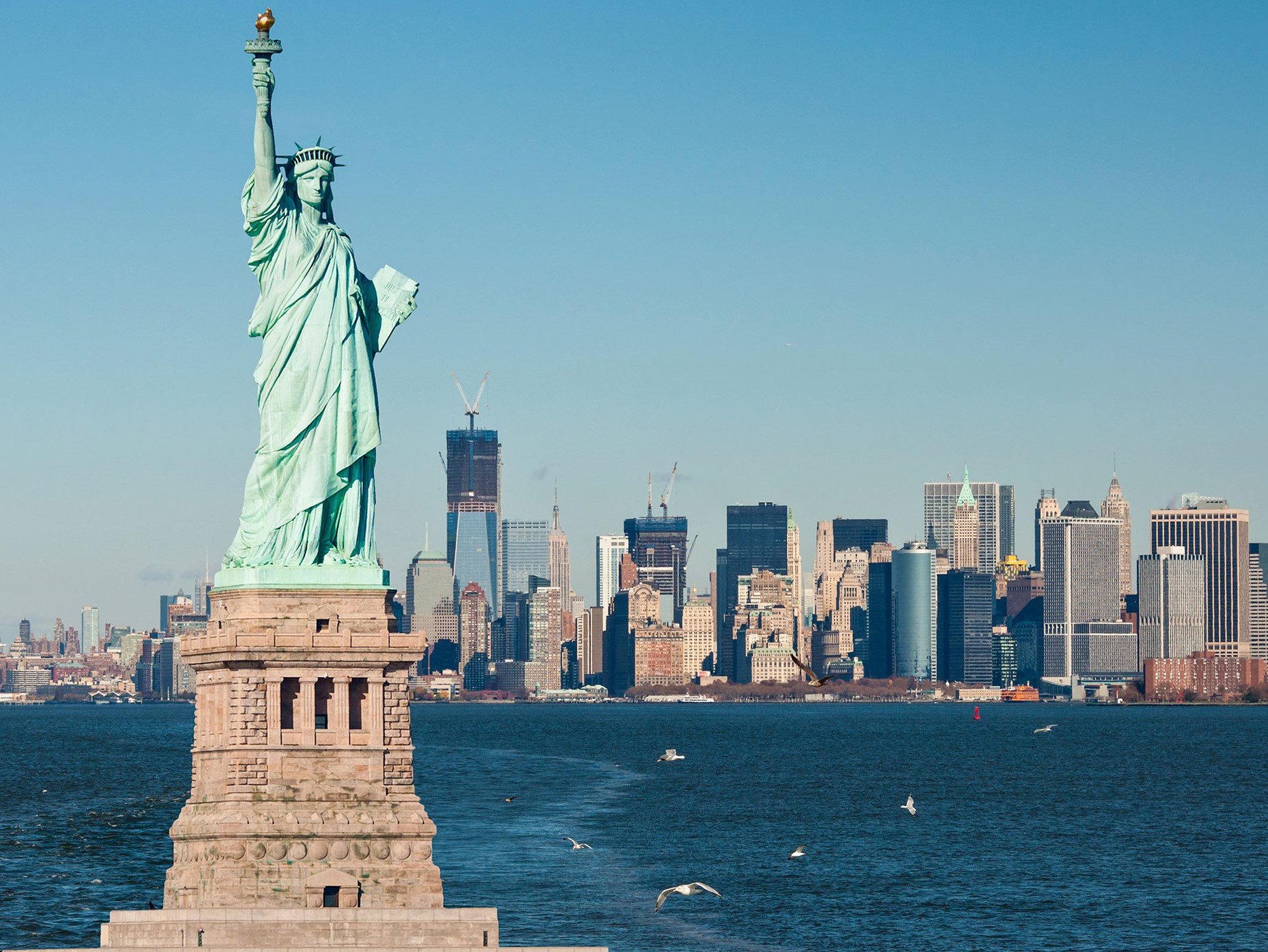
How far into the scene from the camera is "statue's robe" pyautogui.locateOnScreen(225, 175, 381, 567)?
43719mm

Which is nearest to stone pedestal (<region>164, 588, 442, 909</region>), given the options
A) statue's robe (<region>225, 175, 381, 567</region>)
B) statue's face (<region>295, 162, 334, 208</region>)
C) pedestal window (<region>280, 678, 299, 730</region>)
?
pedestal window (<region>280, 678, 299, 730</region>)

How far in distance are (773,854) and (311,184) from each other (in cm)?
5913

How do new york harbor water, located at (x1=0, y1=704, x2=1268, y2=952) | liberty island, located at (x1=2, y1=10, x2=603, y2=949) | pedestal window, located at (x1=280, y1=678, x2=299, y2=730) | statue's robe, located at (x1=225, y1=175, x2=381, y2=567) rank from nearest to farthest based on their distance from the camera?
liberty island, located at (x1=2, y1=10, x2=603, y2=949) → pedestal window, located at (x1=280, y1=678, x2=299, y2=730) → statue's robe, located at (x1=225, y1=175, x2=381, y2=567) → new york harbor water, located at (x1=0, y1=704, x2=1268, y2=952)

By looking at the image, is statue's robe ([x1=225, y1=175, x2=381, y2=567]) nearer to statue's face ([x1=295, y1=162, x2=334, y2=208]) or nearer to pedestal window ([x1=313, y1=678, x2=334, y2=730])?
statue's face ([x1=295, y1=162, x2=334, y2=208])

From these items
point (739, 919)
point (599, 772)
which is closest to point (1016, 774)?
point (599, 772)

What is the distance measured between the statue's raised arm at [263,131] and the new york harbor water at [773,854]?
25.1 metres

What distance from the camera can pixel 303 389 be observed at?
4403 cm

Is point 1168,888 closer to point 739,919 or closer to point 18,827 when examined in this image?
point 739,919

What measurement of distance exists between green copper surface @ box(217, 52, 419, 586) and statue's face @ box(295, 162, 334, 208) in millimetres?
288

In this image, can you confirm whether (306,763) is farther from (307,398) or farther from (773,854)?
(773,854)

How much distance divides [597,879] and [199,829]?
142 ft

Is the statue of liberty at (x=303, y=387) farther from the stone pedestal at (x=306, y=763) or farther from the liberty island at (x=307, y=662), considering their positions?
the stone pedestal at (x=306, y=763)

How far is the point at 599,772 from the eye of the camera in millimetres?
160625

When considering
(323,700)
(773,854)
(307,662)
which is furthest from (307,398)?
(773,854)
